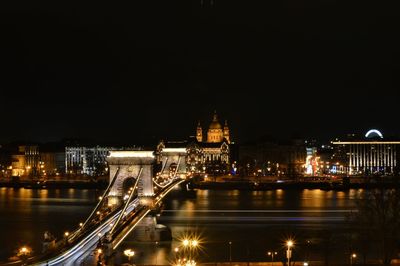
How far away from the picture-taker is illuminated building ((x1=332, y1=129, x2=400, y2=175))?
8269cm

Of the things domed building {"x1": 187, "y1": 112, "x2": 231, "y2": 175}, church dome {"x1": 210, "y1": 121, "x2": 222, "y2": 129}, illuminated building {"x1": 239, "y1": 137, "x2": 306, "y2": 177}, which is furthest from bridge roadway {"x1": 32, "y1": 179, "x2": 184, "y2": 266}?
church dome {"x1": 210, "y1": 121, "x2": 222, "y2": 129}

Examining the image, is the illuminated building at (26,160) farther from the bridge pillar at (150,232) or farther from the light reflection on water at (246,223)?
the bridge pillar at (150,232)

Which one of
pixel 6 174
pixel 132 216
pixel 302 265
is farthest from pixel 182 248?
pixel 6 174

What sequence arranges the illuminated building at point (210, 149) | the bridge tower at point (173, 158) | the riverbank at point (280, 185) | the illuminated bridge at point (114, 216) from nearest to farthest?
the illuminated bridge at point (114, 216) → the riverbank at point (280, 185) → the bridge tower at point (173, 158) → the illuminated building at point (210, 149)

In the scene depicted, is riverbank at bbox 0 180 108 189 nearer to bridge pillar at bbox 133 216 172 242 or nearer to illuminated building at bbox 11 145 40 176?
illuminated building at bbox 11 145 40 176

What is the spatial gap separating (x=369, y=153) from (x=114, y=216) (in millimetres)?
63864

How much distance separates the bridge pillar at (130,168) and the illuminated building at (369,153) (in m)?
55.9

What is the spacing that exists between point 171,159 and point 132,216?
3400 cm

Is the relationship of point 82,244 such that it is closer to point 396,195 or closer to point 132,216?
point 132,216

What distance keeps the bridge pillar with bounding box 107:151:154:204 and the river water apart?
158cm

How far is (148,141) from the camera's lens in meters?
82.9

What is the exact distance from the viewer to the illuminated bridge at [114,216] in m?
17.3

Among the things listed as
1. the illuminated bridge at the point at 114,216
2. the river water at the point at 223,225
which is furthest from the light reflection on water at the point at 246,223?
the illuminated bridge at the point at 114,216

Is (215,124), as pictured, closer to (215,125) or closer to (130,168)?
(215,125)
